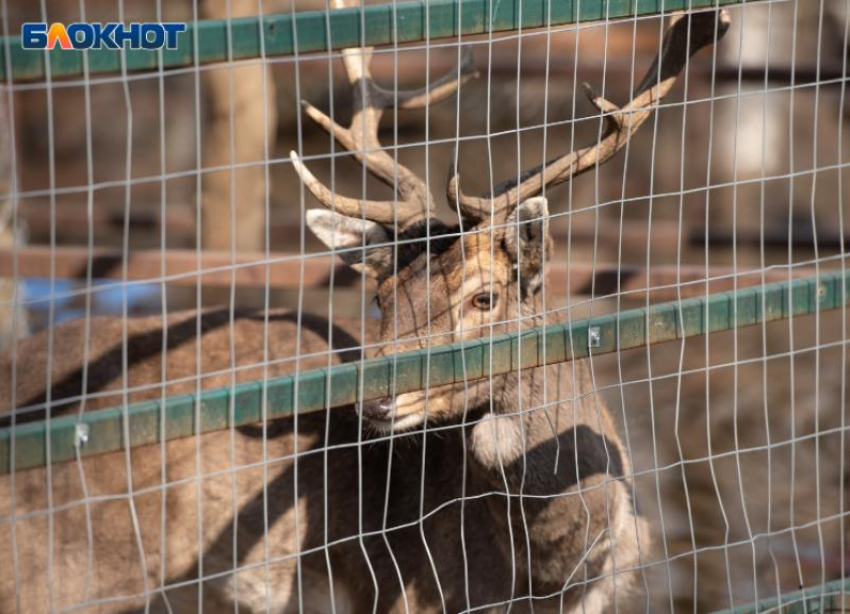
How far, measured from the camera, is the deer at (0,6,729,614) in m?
3.30

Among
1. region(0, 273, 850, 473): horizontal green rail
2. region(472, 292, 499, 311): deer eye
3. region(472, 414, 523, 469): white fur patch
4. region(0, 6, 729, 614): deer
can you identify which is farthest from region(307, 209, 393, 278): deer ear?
region(0, 273, 850, 473): horizontal green rail

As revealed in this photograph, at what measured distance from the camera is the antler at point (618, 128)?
3.22 m

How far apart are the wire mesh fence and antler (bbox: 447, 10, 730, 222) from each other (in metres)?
0.01

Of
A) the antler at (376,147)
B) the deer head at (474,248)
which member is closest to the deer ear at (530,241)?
the deer head at (474,248)

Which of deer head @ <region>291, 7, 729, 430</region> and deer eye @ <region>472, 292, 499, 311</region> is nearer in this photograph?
deer head @ <region>291, 7, 729, 430</region>

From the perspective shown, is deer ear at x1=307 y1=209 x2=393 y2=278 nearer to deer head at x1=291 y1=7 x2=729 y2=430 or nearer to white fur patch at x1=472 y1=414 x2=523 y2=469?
deer head at x1=291 y1=7 x2=729 y2=430

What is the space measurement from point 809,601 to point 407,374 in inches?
61.2

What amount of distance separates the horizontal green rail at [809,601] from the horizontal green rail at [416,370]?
2.73 feet

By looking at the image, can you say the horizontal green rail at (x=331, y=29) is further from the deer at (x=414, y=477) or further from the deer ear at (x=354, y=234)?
the deer ear at (x=354, y=234)

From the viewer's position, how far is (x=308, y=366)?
429 cm

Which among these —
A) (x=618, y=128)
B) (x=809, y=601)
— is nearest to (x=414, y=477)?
(x=809, y=601)

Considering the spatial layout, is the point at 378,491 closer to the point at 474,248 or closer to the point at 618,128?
the point at 474,248

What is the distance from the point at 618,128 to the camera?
3.22m

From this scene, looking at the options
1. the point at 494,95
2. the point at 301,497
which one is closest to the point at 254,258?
the point at 301,497
